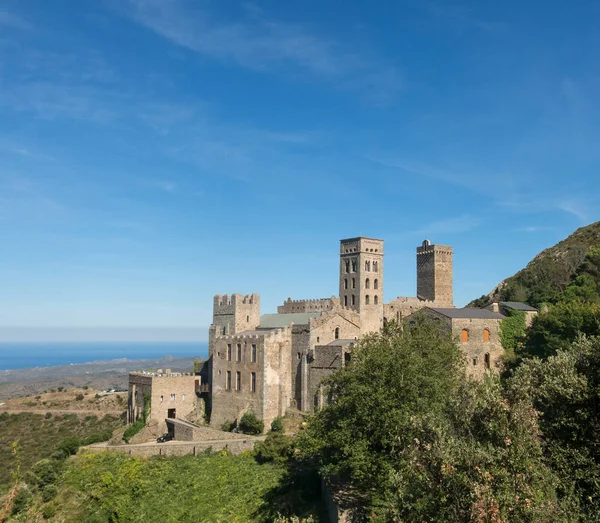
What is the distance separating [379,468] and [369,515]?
2.47 metres

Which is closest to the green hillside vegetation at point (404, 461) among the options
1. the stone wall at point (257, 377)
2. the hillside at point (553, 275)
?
the stone wall at point (257, 377)

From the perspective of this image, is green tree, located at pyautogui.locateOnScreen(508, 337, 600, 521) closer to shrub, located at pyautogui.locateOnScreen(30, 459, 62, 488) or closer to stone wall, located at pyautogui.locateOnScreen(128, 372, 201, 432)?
shrub, located at pyautogui.locateOnScreen(30, 459, 62, 488)

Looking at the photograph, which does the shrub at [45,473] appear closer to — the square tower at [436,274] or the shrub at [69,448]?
the shrub at [69,448]

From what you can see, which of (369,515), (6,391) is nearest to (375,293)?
(369,515)

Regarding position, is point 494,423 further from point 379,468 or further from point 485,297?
point 485,297

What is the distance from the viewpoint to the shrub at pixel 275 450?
3934 centimetres

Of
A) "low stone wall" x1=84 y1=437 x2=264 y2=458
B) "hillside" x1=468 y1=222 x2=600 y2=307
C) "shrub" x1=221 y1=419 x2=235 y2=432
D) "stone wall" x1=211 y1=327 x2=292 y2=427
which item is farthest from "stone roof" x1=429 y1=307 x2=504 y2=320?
"shrub" x1=221 y1=419 x2=235 y2=432

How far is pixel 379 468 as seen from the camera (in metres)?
27.4

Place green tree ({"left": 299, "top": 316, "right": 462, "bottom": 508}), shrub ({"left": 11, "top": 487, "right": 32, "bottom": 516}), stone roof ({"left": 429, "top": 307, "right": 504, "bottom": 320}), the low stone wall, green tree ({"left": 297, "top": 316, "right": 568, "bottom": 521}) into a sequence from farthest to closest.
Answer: stone roof ({"left": 429, "top": 307, "right": 504, "bottom": 320}) < the low stone wall < shrub ({"left": 11, "top": 487, "right": 32, "bottom": 516}) < green tree ({"left": 299, "top": 316, "right": 462, "bottom": 508}) < green tree ({"left": 297, "top": 316, "right": 568, "bottom": 521})

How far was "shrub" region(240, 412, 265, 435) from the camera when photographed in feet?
159

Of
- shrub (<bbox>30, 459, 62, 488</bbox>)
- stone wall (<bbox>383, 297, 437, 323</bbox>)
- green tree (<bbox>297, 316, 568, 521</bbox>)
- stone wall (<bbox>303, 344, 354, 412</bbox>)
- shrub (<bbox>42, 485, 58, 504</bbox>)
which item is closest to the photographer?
green tree (<bbox>297, 316, 568, 521</bbox>)

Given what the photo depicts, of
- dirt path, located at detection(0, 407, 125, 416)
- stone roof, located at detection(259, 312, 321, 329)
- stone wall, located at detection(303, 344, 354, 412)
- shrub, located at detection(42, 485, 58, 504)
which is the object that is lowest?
shrub, located at detection(42, 485, 58, 504)

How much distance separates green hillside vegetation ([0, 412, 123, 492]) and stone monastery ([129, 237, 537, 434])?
8.83 metres

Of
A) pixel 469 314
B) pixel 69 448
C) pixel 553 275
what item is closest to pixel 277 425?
pixel 69 448
